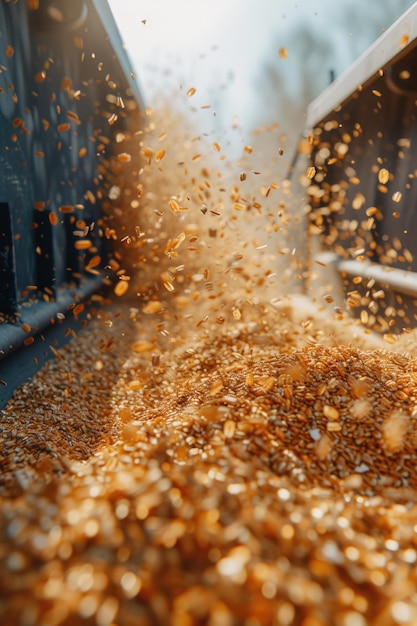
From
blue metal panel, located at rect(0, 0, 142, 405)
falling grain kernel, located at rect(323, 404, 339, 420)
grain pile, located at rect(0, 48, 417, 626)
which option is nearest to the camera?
grain pile, located at rect(0, 48, 417, 626)

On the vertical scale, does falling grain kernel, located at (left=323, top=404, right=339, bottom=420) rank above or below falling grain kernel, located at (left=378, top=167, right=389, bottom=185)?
below

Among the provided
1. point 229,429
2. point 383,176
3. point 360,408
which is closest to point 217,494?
point 229,429

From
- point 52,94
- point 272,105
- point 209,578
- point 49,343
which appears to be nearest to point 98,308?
point 49,343

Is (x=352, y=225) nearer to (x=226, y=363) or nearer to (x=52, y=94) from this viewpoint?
(x=226, y=363)

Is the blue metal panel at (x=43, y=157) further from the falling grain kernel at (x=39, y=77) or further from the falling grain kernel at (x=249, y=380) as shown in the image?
the falling grain kernel at (x=249, y=380)

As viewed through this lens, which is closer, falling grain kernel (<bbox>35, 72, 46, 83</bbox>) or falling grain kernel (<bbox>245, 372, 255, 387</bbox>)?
falling grain kernel (<bbox>245, 372, 255, 387</bbox>)

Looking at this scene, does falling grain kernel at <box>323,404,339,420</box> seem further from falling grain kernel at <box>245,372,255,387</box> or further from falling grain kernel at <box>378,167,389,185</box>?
falling grain kernel at <box>378,167,389,185</box>

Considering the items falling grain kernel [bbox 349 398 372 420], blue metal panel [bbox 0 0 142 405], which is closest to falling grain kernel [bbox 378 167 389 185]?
blue metal panel [bbox 0 0 142 405]
